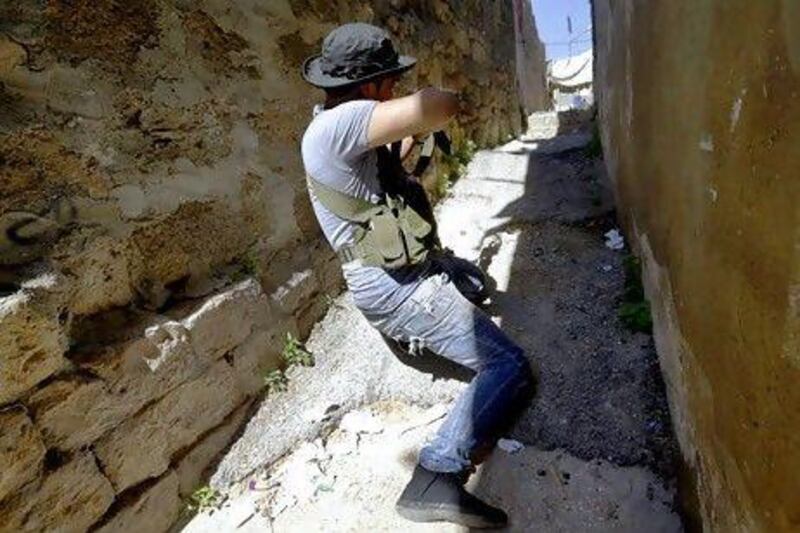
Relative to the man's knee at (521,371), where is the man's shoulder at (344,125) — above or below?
above

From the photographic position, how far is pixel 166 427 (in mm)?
1900

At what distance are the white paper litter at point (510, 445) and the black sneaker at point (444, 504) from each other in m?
0.27

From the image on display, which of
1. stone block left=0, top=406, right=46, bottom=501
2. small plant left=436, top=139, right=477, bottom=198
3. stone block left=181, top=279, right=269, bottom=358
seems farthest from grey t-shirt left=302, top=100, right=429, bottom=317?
small plant left=436, top=139, right=477, bottom=198

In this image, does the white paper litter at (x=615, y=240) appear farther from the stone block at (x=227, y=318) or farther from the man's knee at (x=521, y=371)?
the stone block at (x=227, y=318)

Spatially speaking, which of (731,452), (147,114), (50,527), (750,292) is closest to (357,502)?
(50,527)

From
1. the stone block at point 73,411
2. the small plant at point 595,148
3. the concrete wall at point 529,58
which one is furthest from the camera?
the concrete wall at point 529,58

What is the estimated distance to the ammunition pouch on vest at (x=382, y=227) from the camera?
78.2 inches

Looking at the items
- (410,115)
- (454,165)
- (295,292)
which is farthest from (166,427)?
(454,165)

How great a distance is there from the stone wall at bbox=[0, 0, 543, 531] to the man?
441mm

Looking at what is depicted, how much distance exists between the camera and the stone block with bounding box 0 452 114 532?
4.92ft

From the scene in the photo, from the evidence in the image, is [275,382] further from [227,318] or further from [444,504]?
[444,504]

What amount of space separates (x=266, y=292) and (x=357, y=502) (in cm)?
98

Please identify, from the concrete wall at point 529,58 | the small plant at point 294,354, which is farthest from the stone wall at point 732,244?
the concrete wall at point 529,58

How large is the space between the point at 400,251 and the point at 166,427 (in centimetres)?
107
